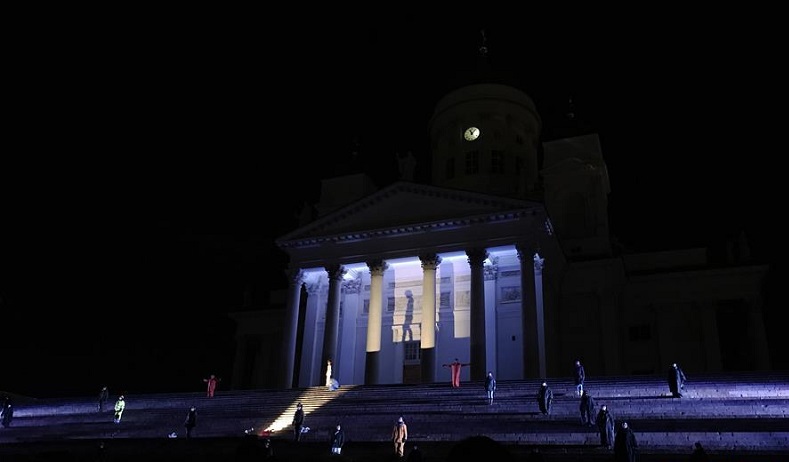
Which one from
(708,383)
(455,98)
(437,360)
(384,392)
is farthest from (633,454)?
(455,98)

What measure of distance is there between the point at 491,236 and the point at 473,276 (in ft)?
6.65

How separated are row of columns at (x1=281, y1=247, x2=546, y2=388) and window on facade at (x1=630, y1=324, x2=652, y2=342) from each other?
26.7 ft

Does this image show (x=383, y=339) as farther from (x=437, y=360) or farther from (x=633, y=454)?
(x=633, y=454)

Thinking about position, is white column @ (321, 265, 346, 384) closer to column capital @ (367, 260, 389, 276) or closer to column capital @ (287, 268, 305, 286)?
column capital @ (287, 268, 305, 286)

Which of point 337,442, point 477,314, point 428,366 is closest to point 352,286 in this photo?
point 428,366

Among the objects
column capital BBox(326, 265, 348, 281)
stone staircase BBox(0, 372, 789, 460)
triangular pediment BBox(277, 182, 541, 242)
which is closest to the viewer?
stone staircase BBox(0, 372, 789, 460)

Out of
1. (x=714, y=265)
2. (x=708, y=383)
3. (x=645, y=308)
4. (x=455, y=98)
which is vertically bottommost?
(x=708, y=383)

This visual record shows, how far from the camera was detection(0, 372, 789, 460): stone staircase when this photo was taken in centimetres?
1568

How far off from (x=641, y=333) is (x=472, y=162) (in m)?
14.0

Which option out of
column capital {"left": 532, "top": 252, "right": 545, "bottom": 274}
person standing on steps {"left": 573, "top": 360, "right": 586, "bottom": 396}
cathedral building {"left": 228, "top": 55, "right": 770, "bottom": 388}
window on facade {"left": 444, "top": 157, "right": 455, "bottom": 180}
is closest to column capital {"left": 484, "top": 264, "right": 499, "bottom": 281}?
cathedral building {"left": 228, "top": 55, "right": 770, "bottom": 388}

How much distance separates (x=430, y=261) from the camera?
30.7m

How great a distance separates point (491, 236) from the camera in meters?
30.2

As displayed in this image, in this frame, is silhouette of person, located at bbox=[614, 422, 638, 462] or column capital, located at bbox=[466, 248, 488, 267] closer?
silhouette of person, located at bbox=[614, 422, 638, 462]

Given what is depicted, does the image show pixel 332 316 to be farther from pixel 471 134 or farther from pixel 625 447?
pixel 625 447
